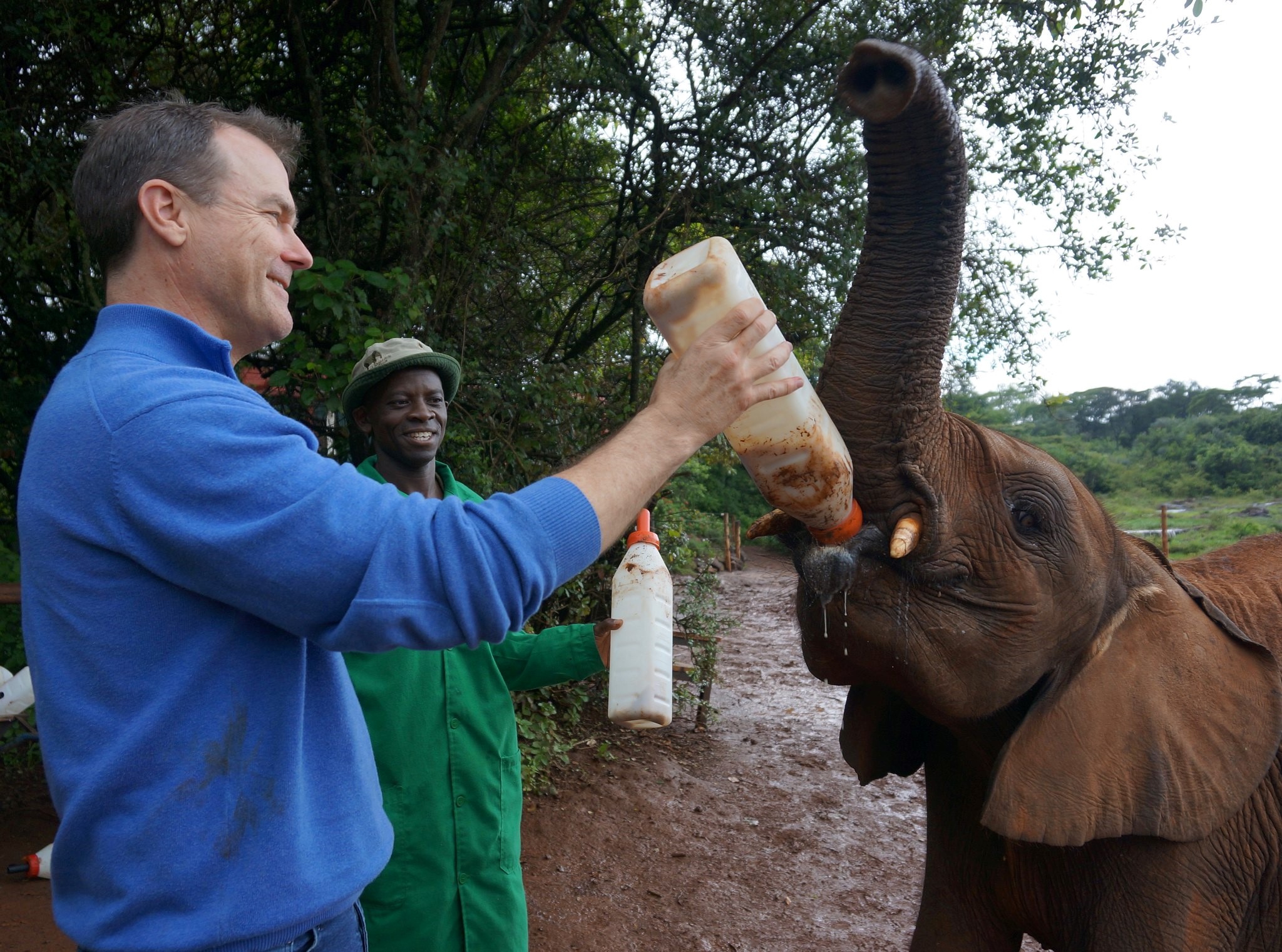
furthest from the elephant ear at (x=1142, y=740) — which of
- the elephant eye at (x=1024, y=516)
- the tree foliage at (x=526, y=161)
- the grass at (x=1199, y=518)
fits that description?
the grass at (x=1199, y=518)

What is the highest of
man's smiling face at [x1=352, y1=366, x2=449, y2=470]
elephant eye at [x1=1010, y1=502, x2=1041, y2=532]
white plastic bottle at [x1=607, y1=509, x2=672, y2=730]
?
man's smiling face at [x1=352, y1=366, x2=449, y2=470]

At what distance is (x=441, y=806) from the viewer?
2666 mm

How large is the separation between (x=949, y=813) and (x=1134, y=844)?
67 centimetres

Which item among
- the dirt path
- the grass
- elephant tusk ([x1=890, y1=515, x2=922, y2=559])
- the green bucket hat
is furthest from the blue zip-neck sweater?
the grass

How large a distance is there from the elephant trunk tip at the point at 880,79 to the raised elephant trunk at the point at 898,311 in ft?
0.32

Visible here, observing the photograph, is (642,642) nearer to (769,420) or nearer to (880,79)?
(769,420)

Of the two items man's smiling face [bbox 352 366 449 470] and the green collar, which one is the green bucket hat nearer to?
man's smiling face [bbox 352 366 449 470]

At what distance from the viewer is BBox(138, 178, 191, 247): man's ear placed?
154 cm

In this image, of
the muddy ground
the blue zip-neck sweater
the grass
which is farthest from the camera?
the grass

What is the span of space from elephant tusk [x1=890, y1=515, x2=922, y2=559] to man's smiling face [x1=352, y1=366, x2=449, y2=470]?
162 cm

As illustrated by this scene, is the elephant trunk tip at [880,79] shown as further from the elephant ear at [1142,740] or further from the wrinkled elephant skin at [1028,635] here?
the elephant ear at [1142,740]

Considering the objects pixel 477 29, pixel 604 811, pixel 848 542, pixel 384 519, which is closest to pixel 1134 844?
pixel 848 542

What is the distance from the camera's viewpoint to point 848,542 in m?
2.39

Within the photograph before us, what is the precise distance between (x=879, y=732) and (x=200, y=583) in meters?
2.43
